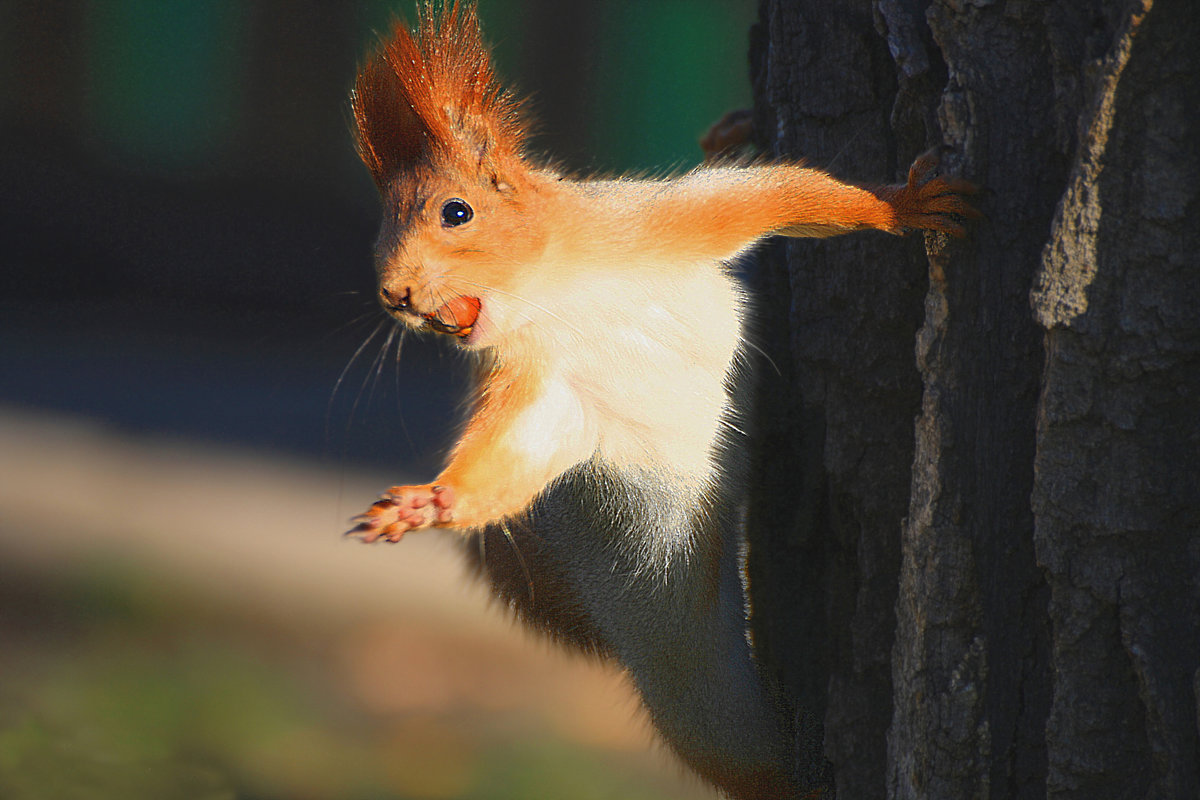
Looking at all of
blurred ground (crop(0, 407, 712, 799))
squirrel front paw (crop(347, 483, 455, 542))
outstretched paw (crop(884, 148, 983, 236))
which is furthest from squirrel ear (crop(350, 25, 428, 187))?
blurred ground (crop(0, 407, 712, 799))

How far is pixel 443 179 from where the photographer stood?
121cm

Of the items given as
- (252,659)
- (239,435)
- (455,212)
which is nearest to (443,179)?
(455,212)

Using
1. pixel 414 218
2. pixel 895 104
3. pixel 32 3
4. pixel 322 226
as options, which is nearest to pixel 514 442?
pixel 414 218

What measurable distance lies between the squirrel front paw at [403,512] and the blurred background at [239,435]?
0.17 metres

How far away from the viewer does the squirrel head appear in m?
1.18

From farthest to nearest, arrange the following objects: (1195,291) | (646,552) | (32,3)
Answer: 1. (32,3)
2. (646,552)
3. (1195,291)

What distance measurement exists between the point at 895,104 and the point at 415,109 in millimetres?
559

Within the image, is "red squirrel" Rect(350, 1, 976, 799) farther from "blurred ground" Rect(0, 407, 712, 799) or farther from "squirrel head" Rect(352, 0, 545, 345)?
"blurred ground" Rect(0, 407, 712, 799)

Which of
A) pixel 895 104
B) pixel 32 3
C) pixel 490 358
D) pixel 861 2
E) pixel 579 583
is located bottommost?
pixel 579 583

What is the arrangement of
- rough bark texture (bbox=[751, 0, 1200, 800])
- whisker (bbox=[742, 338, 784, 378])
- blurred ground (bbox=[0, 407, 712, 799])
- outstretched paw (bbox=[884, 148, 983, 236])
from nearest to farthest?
rough bark texture (bbox=[751, 0, 1200, 800]) < outstretched paw (bbox=[884, 148, 983, 236]) < whisker (bbox=[742, 338, 784, 378]) < blurred ground (bbox=[0, 407, 712, 799])

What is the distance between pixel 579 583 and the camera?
1.49 m

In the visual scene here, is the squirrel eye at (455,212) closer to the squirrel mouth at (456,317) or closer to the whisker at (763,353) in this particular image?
the squirrel mouth at (456,317)

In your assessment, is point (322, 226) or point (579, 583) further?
point (322, 226)

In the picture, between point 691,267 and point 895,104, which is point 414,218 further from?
point 895,104
